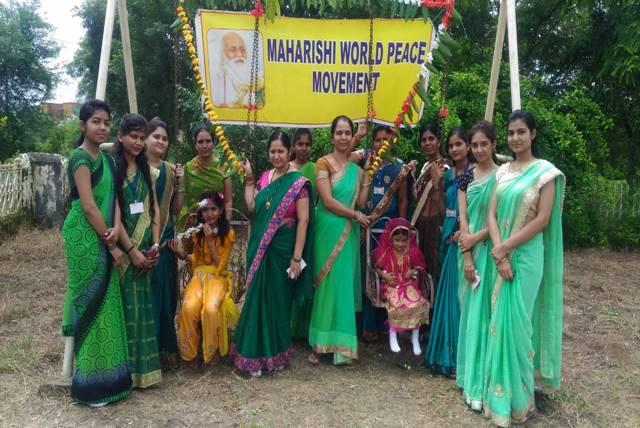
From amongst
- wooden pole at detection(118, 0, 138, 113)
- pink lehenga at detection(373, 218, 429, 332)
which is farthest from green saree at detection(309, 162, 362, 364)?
wooden pole at detection(118, 0, 138, 113)

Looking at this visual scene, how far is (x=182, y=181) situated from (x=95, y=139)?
33.5 inches

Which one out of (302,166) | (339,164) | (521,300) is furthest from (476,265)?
(302,166)

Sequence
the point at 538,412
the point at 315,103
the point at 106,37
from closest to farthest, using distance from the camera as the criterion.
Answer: the point at 538,412 < the point at 106,37 < the point at 315,103

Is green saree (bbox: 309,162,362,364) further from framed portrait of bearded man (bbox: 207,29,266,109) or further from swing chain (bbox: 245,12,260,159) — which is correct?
framed portrait of bearded man (bbox: 207,29,266,109)

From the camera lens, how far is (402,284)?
3.95m

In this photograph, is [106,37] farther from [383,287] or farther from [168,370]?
[383,287]

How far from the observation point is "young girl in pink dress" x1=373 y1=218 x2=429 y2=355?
12.7 ft

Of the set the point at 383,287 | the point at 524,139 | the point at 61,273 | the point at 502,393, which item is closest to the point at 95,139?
the point at 383,287

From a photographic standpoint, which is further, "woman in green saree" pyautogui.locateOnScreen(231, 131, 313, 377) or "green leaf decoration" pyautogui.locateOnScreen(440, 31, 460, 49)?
"green leaf decoration" pyautogui.locateOnScreen(440, 31, 460, 49)

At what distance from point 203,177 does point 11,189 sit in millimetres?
6159

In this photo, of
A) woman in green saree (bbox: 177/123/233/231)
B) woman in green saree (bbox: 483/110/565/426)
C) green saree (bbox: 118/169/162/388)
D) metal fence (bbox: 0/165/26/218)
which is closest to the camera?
woman in green saree (bbox: 483/110/565/426)

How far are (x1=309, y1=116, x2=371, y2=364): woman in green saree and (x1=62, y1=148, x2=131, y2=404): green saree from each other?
140cm

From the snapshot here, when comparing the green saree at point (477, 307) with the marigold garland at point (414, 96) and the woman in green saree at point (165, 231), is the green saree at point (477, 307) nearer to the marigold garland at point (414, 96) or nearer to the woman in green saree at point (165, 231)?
the marigold garland at point (414, 96)

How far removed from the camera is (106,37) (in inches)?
143
